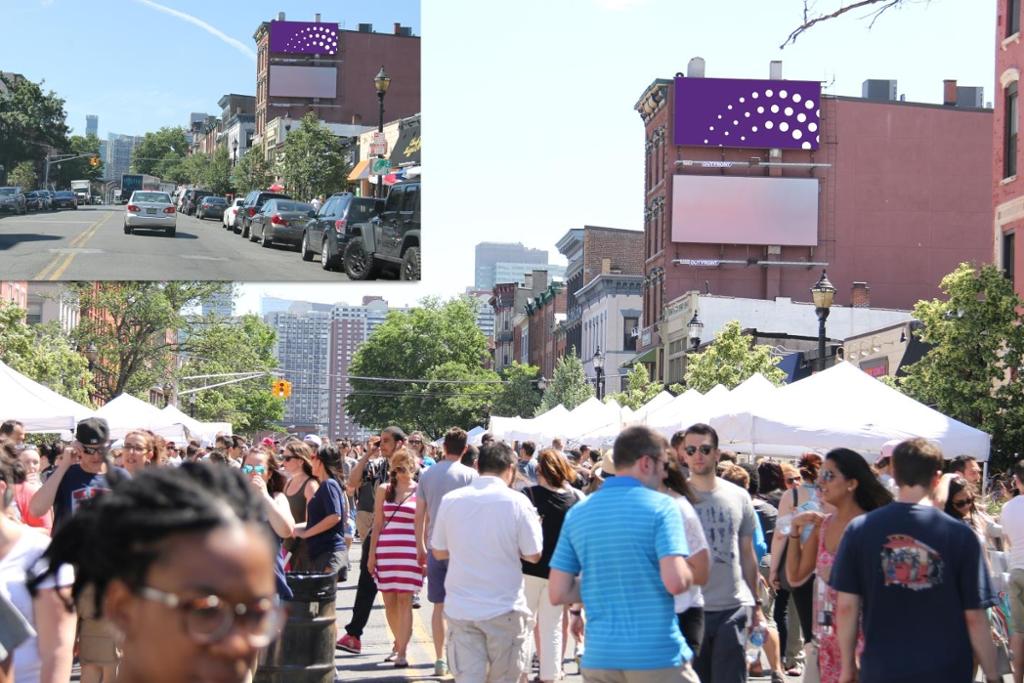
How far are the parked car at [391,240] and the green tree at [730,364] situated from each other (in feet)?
33.7

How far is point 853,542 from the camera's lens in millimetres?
6754

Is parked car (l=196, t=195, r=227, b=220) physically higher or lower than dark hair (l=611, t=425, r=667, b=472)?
higher

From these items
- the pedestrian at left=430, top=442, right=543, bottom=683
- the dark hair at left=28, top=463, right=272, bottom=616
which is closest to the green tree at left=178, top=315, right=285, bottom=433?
the pedestrian at left=430, top=442, right=543, bottom=683

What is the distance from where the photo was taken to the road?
40.9m

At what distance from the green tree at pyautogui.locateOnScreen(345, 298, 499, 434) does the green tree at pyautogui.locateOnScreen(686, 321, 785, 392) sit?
65.3 metres

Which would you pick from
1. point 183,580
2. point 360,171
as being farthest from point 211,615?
point 360,171

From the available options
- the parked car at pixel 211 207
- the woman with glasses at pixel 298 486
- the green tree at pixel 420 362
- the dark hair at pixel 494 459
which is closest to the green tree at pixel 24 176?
the parked car at pixel 211 207

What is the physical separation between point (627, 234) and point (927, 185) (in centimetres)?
2964

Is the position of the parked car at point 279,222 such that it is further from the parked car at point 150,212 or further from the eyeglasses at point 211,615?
the eyeglasses at point 211,615

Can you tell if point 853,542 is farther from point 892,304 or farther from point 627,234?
point 627,234

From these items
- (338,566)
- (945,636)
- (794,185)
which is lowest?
(338,566)

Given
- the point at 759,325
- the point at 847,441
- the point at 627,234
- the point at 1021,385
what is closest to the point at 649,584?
the point at 847,441

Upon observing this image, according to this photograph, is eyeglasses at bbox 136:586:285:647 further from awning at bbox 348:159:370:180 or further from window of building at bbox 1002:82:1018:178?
awning at bbox 348:159:370:180

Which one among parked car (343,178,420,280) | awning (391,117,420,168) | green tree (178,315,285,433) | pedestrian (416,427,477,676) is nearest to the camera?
pedestrian (416,427,477,676)
